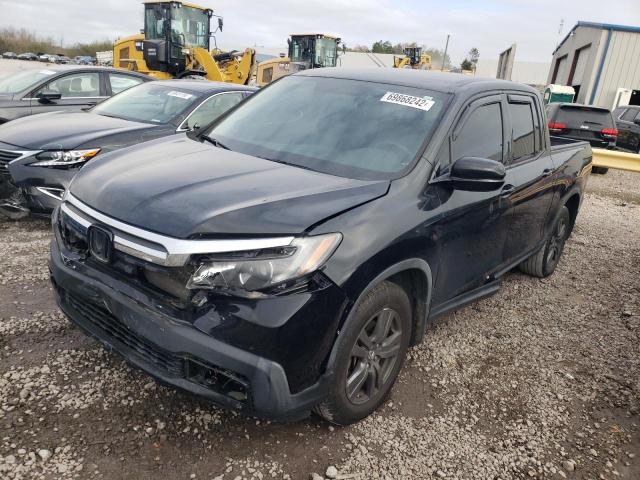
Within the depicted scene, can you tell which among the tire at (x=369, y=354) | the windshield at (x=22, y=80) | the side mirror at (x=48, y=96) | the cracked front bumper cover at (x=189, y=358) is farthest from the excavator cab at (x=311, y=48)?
the cracked front bumper cover at (x=189, y=358)

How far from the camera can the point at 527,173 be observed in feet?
12.5

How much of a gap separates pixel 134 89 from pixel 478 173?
528cm

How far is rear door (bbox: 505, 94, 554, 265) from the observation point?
3.70 meters

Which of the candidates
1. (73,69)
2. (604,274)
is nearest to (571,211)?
(604,274)

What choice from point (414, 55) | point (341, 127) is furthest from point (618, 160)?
point (414, 55)

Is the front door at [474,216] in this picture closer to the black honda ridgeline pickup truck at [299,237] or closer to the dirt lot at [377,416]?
the black honda ridgeline pickup truck at [299,237]

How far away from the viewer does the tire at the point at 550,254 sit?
4852 mm

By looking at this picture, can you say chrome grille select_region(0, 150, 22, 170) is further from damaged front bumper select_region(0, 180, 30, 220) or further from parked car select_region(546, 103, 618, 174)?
parked car select_region(546, 103, 618, 174)

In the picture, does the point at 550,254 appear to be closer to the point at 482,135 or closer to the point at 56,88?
the point at 482,135

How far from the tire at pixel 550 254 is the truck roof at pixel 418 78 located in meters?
1.70

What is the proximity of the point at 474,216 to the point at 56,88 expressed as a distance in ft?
22.2

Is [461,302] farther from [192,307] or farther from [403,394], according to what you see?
[192,307]

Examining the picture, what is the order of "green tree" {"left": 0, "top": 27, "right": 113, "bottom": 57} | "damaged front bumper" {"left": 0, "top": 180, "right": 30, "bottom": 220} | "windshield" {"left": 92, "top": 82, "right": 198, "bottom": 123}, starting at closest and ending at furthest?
"damaged front bumper" {"left": 0, "top": 180, "right": 30, "bottom": 220} < "windshield" {"left": 92, "top": 82, "right": 198, "bottom": 123} < "green tree" {"left": 0, "top": 27, "right": 113, "bottom": 57}

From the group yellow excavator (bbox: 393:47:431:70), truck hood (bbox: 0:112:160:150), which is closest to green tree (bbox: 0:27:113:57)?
yellow excavator (bbox: 393:47:431:70)
